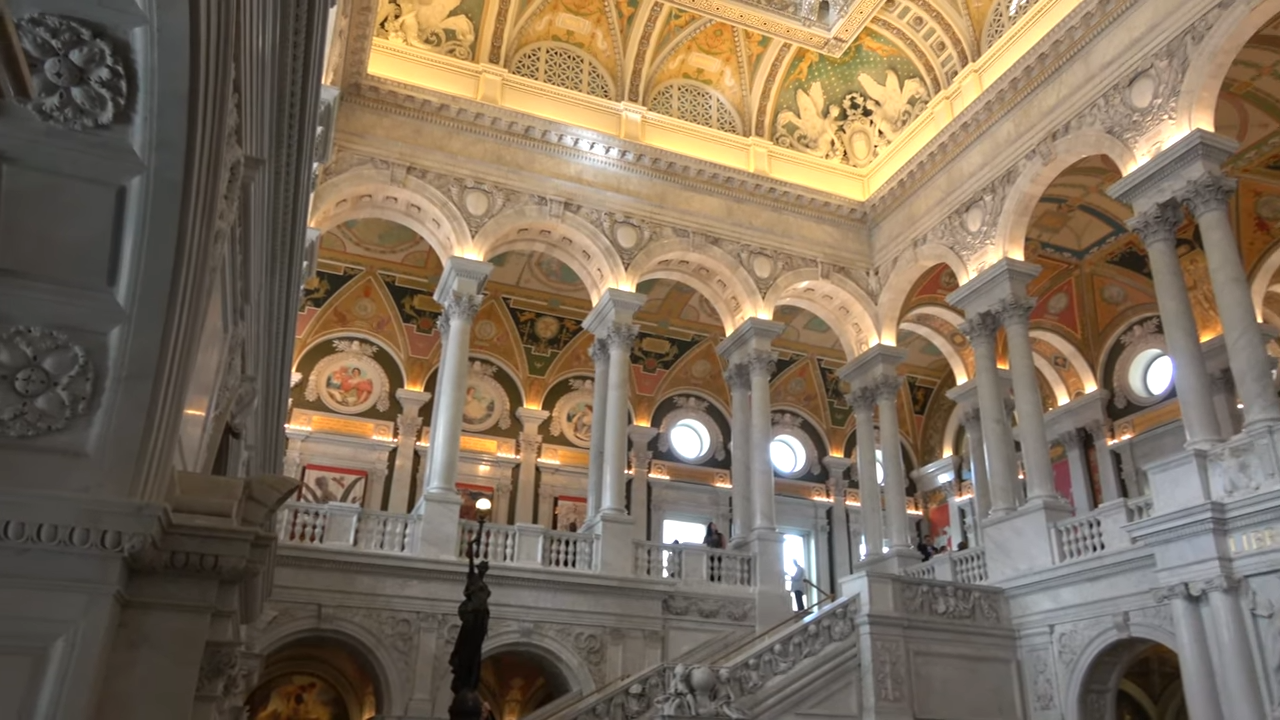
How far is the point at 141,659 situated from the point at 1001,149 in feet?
A: 50.5

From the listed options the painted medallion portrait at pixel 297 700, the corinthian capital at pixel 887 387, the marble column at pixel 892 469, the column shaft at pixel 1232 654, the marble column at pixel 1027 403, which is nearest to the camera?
the column shaft at pixel 1232 654

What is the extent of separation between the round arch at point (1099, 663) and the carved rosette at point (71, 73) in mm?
12149

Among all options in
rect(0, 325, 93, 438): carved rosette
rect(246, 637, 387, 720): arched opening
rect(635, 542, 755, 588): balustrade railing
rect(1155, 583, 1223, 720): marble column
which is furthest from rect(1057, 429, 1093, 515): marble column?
rect(0, 325, 93, 438): carved rosette

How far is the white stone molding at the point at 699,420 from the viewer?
24391mm

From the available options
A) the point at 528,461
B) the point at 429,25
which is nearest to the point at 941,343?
the point at 528,461

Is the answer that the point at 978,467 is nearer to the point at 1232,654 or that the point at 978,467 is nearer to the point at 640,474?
the point at 640,474

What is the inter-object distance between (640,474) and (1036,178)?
38.3 feet

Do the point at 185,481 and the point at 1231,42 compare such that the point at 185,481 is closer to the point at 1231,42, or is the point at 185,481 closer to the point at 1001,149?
the point at 1231,42

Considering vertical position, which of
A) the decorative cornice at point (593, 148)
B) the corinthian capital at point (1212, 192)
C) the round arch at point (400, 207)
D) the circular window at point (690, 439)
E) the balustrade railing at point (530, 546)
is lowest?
the balustrade railing at point (530, 546)

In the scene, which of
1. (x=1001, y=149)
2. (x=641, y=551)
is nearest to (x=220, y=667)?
(x=641, y=551)

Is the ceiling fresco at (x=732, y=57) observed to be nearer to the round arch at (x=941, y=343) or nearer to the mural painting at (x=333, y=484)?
the round arch at (x=941, y=343)

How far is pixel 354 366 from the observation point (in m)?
22.1

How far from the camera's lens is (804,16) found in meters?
18.7

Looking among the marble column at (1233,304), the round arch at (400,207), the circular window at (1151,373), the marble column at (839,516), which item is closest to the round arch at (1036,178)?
the marble column at (1233,304)
